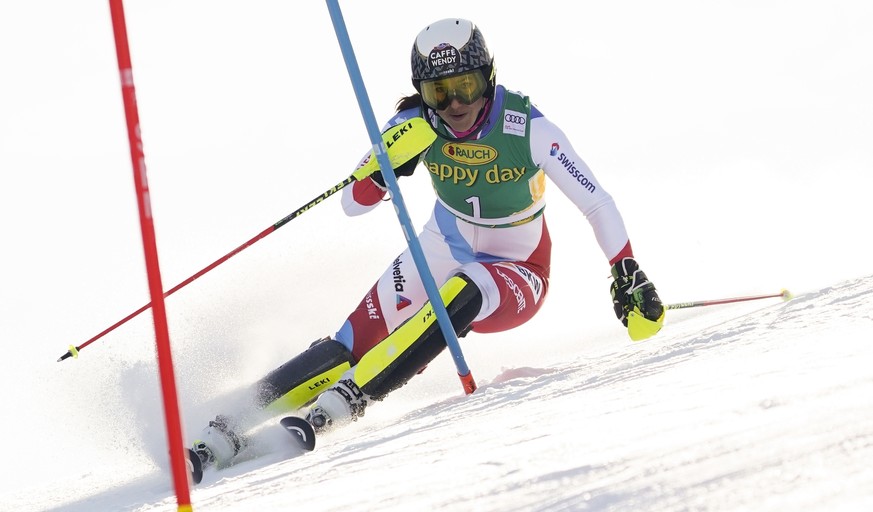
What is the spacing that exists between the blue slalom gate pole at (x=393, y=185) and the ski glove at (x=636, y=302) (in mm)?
737

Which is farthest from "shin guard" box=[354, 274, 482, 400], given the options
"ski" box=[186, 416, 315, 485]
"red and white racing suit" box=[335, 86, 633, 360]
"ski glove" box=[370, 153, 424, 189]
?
"ski glove" box=[370, 153, 424, 189]

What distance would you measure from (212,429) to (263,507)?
4.07ft

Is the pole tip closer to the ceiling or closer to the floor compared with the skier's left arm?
closer to the floor

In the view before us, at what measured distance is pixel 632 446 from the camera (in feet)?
6.41

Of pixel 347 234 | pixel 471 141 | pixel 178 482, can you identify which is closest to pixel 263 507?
pixel 178 482

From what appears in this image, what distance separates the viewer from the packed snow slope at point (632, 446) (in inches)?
64.4

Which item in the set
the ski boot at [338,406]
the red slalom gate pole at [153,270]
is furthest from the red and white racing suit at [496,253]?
the red slalom gate pole at [153,270]

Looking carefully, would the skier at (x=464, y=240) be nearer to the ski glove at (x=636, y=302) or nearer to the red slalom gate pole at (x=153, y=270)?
the ski glove at (x=636, y=302)

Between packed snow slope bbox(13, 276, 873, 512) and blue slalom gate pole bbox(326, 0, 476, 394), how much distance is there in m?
0.33

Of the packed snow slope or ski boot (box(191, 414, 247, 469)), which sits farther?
ski boot (box(191, 414, 247, 469))

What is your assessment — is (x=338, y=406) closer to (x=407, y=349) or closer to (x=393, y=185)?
(x=407, y=349)

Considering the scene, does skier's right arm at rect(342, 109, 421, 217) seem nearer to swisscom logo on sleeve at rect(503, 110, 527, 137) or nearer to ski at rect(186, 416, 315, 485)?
swisscom logo on sleeve at rect(503, 110, 527, 137)

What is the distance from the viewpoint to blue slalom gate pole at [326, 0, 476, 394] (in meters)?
3.81

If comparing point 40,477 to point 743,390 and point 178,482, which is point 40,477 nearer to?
point 178,482
